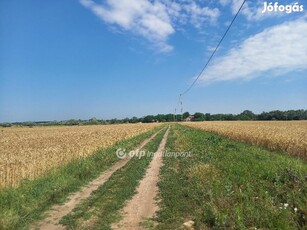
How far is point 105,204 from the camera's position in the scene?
9195mm

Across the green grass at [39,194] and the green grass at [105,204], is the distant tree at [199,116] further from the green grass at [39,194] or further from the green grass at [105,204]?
the green grass at [105,204]

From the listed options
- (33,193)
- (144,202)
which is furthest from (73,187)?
(144,202)

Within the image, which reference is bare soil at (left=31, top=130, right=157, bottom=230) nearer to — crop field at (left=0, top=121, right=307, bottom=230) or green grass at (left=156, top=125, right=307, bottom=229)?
crop field at (left=0, top=121, right=307, bottom=230)

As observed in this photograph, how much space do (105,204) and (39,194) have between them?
235cm

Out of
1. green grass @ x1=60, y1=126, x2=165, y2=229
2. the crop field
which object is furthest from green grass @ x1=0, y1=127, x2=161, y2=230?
green grass @ x1=60, y1=126, x2=165, y2=229

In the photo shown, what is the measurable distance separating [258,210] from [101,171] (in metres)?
9.66

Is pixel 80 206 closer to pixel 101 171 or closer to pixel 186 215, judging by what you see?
pixel 186 215

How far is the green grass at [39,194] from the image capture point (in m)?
7.96

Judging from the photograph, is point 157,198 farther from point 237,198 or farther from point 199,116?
point 199,116

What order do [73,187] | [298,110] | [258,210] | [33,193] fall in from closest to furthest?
[258,210], [33,193], [73,187], [298,110]

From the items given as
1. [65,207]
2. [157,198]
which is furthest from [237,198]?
[65,207]

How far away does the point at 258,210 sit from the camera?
24.1ft

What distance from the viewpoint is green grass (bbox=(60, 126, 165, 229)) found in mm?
7609

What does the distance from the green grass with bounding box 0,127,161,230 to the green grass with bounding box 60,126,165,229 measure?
97 centimetres
